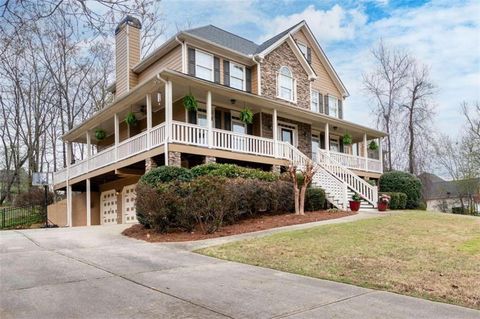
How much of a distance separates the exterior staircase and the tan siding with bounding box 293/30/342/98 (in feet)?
23.5

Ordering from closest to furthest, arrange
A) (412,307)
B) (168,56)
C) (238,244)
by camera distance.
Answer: (412,307) < (238,244) < (168,56)

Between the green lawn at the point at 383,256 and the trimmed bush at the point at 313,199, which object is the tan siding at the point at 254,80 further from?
the green lawn at the point at 383,256

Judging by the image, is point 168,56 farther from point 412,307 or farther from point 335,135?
point 412,307

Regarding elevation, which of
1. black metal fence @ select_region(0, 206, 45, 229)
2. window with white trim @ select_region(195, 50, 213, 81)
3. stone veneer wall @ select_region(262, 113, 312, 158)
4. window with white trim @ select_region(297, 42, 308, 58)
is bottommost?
black metal fence @ select_region(0, 206, 45, 229)

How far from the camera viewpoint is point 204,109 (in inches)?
748

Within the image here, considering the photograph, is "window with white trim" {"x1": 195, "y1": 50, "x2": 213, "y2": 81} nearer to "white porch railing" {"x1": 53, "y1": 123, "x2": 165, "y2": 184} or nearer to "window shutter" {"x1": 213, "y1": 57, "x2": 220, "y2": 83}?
"window shutter" {"x1": 213, "y1": 57, "x2": 220, "y2": 83}

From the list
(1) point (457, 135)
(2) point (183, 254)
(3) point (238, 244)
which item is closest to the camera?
(2) point (183, 254)

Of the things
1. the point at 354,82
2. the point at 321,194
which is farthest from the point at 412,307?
the point at 354,82

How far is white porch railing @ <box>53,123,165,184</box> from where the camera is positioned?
1605cm

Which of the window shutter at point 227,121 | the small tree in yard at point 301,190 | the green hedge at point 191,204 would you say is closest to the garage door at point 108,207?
the window shutter at point 227,121

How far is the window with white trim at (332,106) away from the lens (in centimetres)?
2680

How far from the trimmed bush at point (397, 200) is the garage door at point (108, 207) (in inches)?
548

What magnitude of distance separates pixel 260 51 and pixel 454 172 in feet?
105

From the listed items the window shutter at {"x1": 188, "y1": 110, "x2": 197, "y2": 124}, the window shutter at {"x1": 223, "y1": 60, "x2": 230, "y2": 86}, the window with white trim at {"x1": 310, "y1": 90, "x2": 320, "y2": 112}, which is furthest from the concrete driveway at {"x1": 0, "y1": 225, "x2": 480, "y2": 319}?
the window with white trim at {"x1": 310, "y1": 90, "x2": 320, "y2": 112}
